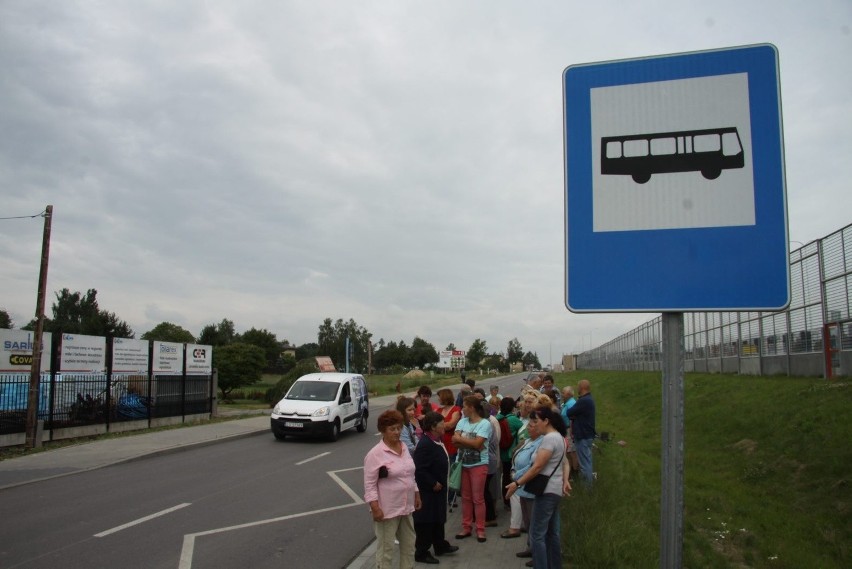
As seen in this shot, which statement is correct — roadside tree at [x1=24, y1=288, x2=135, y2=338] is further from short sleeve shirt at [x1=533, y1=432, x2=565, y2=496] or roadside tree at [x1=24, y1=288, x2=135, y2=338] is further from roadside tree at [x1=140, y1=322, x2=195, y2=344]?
short sleeve shirt at [x1=533, y1=432, x2=565, y2=496]

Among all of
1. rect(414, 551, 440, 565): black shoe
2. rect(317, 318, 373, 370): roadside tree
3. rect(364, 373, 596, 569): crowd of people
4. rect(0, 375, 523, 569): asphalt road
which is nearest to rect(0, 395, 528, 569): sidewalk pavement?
rect(414, 551, 440, 565): black shoe

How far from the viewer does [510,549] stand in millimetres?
7211

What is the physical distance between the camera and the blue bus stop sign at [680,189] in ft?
7.33

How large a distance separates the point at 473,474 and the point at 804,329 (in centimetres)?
1196

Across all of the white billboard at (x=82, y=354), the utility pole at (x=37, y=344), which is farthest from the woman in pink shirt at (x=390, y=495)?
the white billboard at (x=82, y=354)

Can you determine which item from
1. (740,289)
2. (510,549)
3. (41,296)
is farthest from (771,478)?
(41,296)

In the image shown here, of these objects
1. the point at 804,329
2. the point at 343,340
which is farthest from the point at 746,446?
the point at 343,340

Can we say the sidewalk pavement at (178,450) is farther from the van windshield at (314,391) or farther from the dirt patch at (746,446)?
the dirt patch at (746,446)

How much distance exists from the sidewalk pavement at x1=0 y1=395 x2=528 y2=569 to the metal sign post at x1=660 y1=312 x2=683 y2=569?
15.6 ft

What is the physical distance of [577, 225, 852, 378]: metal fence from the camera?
1352 cm

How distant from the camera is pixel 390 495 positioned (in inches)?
214

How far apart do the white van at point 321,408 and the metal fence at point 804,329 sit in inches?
374

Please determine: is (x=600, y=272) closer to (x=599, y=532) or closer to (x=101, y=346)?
(x=599, y=532)

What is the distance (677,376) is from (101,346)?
68.3 feet
